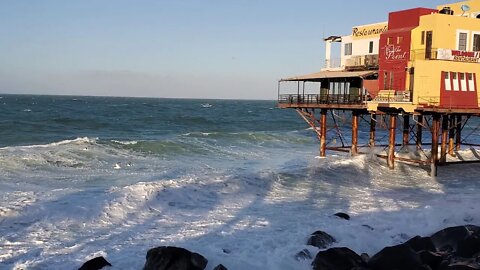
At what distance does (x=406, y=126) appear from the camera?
3244 centimetres

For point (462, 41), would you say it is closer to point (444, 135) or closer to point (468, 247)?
point (444, 135)

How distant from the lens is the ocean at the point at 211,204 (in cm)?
1313

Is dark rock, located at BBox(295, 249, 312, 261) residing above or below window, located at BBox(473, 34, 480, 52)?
below

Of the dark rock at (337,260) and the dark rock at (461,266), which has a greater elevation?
the dark rock at (461,266)

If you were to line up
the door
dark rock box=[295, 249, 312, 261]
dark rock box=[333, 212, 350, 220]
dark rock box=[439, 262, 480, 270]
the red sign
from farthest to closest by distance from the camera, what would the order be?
1. the red sign
2. the door
3. dark rock box=[333, 212, 350, 220]
4. dark rock box=[295, 249, 312, 261]
5. dark rock box=[439, 262, 480, 270]

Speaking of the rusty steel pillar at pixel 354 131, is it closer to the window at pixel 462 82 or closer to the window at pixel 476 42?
the window at pixel 462 82

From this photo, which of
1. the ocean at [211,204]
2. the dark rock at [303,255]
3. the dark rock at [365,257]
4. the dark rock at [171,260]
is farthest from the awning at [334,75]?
the dark rock at [171,260]

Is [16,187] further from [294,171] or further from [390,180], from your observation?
[390,180]

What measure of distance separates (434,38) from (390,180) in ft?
22.8

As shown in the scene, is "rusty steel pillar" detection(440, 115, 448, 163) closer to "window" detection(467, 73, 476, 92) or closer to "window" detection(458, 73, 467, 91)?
"window" detection(467, 73, 476, 92)

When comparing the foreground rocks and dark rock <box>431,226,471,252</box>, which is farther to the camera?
dark rock <box>431,226,471,252</box>

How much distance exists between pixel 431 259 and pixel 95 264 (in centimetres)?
729

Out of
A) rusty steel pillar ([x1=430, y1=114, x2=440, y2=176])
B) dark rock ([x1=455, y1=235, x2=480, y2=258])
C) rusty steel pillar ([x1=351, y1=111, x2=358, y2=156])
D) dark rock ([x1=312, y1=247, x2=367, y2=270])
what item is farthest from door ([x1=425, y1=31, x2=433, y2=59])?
dark rock ([x1=312, y1=247, x2=367, y2=270])

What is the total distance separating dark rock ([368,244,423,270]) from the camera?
11.0 metres
